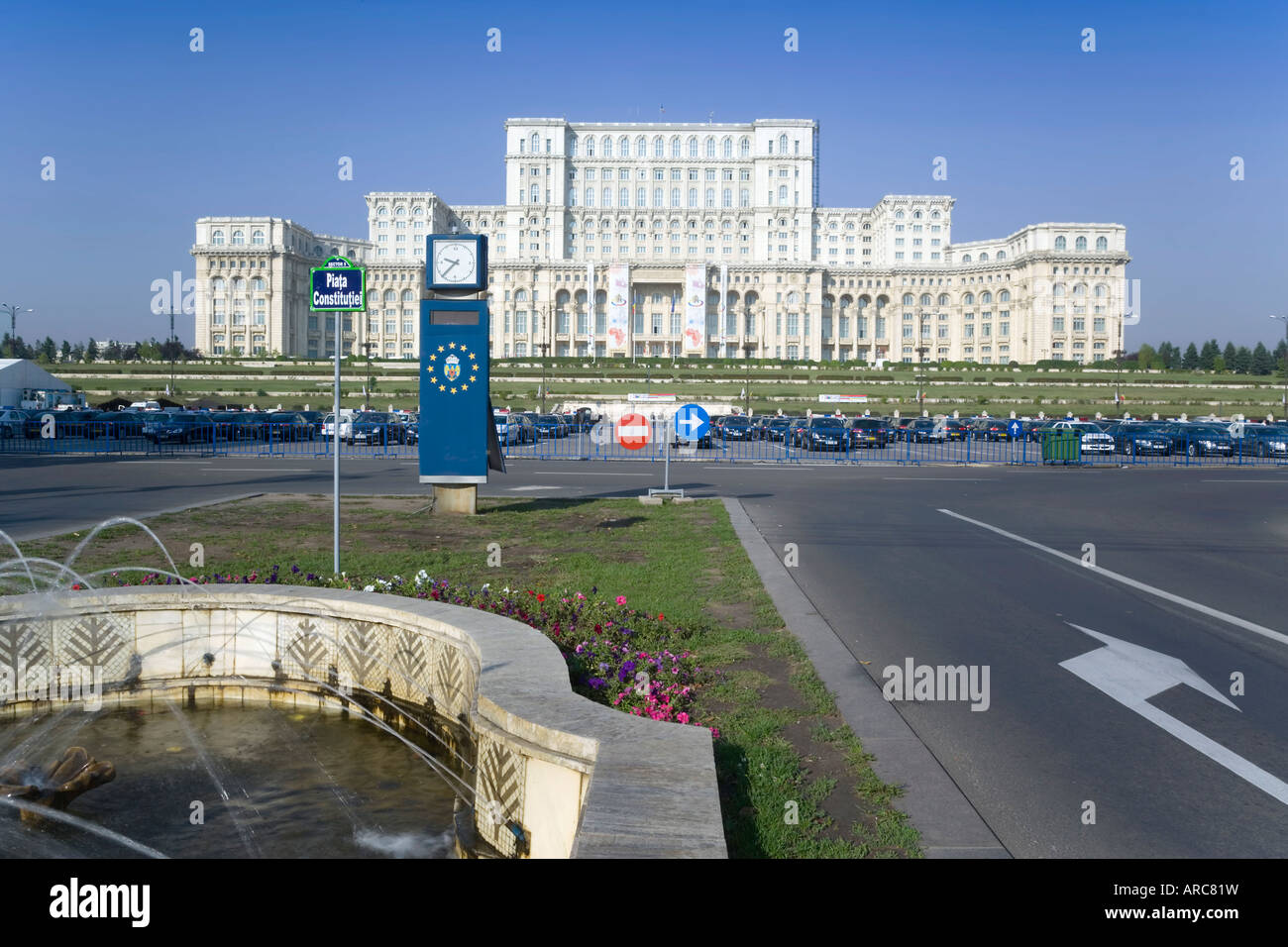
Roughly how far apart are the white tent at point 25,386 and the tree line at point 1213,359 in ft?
391

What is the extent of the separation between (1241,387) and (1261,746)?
307 feet

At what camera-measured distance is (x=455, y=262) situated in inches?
605

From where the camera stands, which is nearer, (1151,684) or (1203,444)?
(1151,684)

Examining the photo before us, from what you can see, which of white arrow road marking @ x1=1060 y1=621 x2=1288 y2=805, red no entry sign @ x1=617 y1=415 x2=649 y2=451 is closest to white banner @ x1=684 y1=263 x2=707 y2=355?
red no entry sign @ x1=617 y1=415 x2=649 y2=451

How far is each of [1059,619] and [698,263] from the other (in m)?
124

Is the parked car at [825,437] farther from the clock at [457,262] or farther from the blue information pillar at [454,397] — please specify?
the clock at [457,262]

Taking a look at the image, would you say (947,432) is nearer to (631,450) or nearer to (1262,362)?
(631,450)

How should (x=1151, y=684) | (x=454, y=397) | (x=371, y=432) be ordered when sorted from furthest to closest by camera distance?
(x=371, y=432) → (x=454, y=397) → (x=1151, y=684)

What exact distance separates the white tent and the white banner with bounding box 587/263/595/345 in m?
78.1

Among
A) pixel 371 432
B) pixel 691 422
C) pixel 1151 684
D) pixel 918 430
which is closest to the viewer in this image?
pixel 1151 684

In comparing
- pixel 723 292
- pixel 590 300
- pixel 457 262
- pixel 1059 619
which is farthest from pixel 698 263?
pixel 1059 619

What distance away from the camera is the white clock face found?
15.4 metres

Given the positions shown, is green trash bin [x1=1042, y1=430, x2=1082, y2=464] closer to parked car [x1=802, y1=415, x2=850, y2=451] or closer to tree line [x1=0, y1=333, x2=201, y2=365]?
parked car [x1=802, y1=415, x2=850, y2=451]
